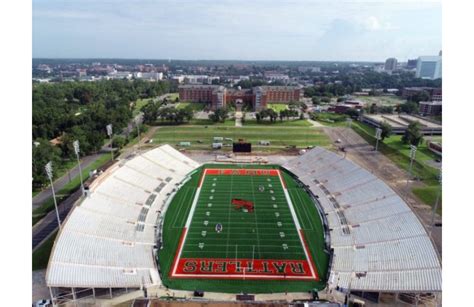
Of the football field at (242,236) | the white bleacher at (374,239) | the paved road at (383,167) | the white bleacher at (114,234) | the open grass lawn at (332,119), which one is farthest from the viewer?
the open grass lawn at (332,119)

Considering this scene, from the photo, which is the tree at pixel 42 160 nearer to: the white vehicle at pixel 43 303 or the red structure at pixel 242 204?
the white vehicle at pixel 43 303

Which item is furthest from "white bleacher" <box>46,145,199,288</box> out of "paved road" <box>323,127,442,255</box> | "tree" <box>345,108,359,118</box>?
"tree" <box>345,108,359,118</box>

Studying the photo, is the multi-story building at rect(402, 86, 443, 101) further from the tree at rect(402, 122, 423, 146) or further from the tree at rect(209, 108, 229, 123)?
the tree at rect(209, 108, 229, 123)

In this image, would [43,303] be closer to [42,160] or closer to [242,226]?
[242,226]

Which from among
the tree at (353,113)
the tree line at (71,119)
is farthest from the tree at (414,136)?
the tree line at (71,119)

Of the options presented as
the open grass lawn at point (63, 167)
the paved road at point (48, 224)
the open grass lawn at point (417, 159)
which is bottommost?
the paved road at point (48, 224)

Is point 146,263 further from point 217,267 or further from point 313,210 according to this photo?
point 313,210

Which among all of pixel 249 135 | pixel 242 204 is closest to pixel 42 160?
pixel 242 204
